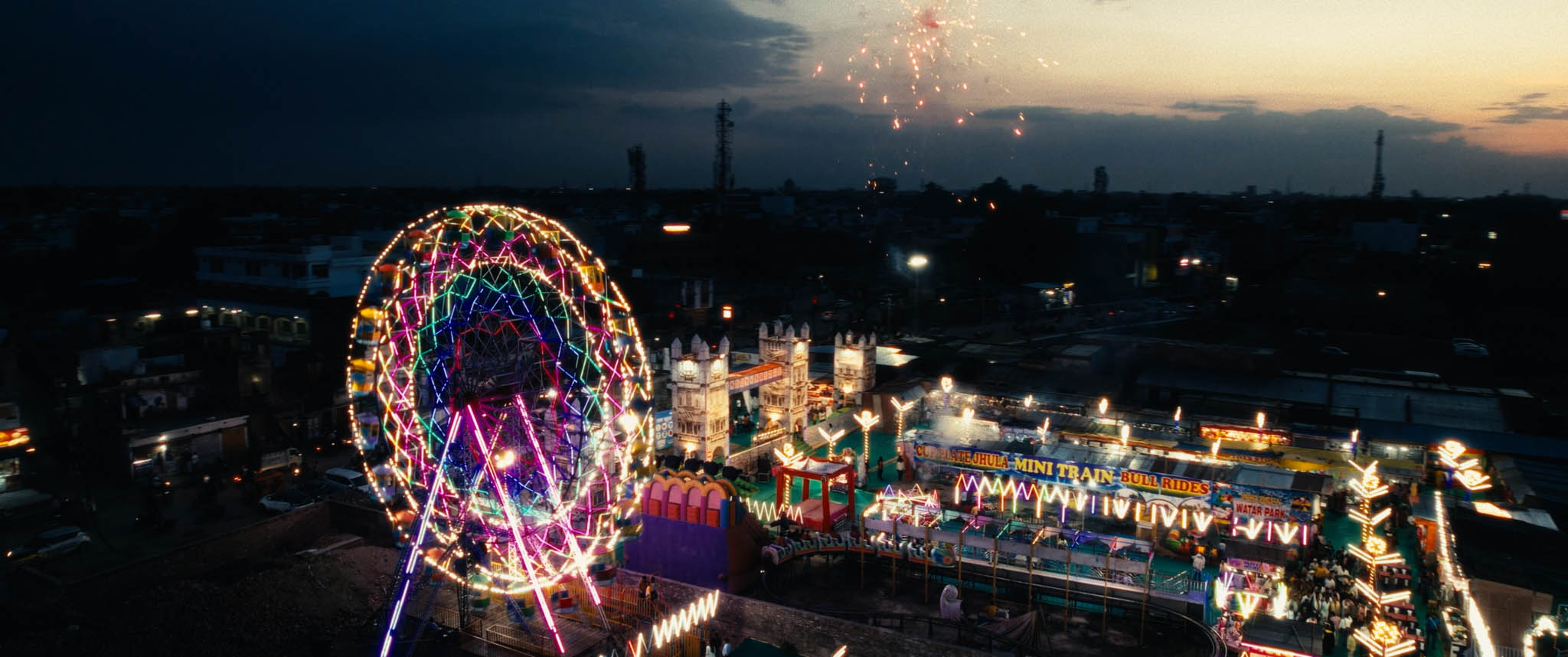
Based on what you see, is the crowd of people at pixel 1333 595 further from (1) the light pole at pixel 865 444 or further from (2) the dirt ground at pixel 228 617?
(2) the dirt ground at pixel 228 617

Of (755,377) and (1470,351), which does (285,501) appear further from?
(1470,351)

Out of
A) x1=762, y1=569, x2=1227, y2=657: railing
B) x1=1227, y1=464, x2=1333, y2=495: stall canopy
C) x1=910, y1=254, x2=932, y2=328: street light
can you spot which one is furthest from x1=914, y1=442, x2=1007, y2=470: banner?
x1=910, y1=254, x2=932, y2=328: street light

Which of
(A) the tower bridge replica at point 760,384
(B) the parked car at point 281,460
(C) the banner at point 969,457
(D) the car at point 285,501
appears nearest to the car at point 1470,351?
(A) the tower bridge replica at point 760,384

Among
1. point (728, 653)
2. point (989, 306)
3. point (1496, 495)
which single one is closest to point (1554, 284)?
point (989, 306)

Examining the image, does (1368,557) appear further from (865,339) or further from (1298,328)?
(1298,328)

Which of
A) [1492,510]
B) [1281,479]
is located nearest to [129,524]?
[1281,479]

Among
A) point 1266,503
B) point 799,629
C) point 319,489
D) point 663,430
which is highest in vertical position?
point 1266,503

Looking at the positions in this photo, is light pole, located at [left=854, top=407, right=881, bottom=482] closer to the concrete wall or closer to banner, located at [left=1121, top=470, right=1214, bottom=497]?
banner, located at [left=1121, top=470, right=1214, bottom=497]
